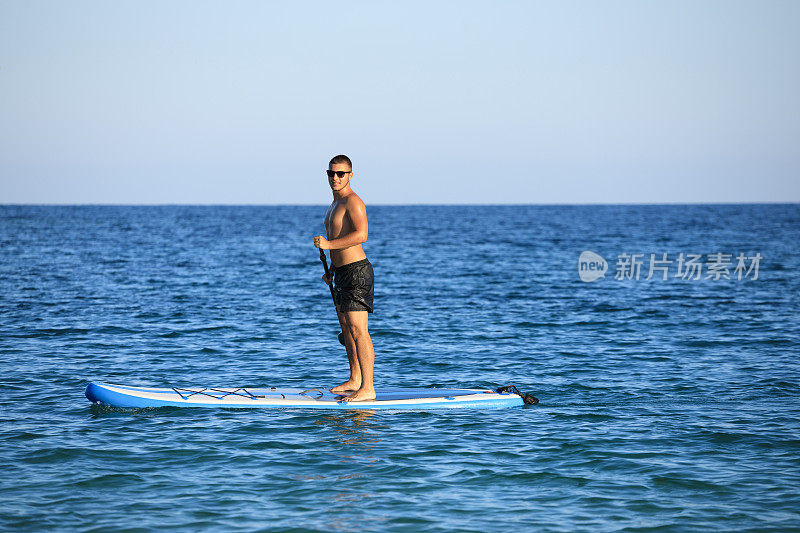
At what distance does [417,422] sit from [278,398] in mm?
1745

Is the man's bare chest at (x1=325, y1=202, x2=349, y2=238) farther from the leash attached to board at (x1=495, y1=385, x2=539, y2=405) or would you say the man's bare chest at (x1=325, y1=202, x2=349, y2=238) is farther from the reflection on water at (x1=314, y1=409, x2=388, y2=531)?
the leash attached to board at (x1=495, y1=385, x2=539, y2=405)

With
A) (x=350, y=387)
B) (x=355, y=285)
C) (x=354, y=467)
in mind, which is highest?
(x=355, y=285)

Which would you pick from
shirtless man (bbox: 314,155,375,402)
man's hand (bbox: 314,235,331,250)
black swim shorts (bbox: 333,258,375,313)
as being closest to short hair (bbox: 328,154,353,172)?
shirtless man (bbox: 314,155,375,402)

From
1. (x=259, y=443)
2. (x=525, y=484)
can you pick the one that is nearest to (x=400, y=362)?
(x=259, y=443)

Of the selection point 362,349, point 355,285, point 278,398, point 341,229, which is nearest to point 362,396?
point 362,349

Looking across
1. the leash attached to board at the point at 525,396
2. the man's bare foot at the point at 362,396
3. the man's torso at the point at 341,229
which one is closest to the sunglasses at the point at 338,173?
the man's torso at the point at 341,229

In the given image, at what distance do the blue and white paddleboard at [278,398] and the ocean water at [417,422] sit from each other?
13cm

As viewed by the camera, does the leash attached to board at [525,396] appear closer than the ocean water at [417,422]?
No

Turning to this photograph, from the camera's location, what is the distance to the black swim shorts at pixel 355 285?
934cm

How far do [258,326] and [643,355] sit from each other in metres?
8.34

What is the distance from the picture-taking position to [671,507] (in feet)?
22.1

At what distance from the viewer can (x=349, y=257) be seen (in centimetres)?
936

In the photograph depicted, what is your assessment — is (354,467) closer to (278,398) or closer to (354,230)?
(278,398)

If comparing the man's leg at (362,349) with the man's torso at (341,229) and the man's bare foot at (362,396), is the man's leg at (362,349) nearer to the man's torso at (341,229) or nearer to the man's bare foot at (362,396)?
the man's bare foot at (362,396)
